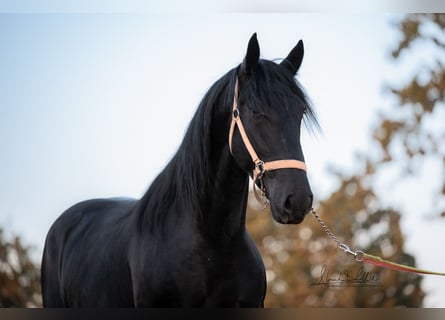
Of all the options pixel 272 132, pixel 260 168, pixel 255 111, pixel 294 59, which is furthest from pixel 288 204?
pixel 294 59

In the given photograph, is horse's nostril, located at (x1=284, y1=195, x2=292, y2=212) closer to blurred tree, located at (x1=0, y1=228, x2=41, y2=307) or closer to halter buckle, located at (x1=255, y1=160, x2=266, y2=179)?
halter buckle, located at (x1=255, y1=160, x2=266, y2=179)

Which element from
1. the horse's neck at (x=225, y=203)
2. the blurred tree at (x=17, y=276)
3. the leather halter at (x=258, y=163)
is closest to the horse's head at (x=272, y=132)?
the leather halter at (x=258, y=163)

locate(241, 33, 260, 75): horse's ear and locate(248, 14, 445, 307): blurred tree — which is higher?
locate(241, 33, 260, 75): horse's ear

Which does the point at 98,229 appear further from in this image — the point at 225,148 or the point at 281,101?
the point at 281,101

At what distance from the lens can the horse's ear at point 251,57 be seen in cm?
308

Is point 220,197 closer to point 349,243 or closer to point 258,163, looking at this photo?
point 258,163

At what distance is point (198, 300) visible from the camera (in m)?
3.20

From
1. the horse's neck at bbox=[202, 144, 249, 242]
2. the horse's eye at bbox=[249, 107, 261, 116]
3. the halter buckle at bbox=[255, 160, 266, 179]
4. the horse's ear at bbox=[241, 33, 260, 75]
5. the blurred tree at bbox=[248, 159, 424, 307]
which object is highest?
the horse's ear at bbox=[241, 33, 260, 75]

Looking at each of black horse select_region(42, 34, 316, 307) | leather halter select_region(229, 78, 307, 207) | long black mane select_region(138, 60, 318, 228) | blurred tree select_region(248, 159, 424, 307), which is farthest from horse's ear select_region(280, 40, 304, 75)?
blurred tree select_region(248, 159, 424, 307)

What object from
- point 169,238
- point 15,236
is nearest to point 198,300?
point 169,238

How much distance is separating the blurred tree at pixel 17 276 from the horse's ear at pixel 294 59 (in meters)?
6.24

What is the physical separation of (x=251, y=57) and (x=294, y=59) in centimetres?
36

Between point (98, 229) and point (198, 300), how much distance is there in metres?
1.46

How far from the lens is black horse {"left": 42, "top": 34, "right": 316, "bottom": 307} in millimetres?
2965
